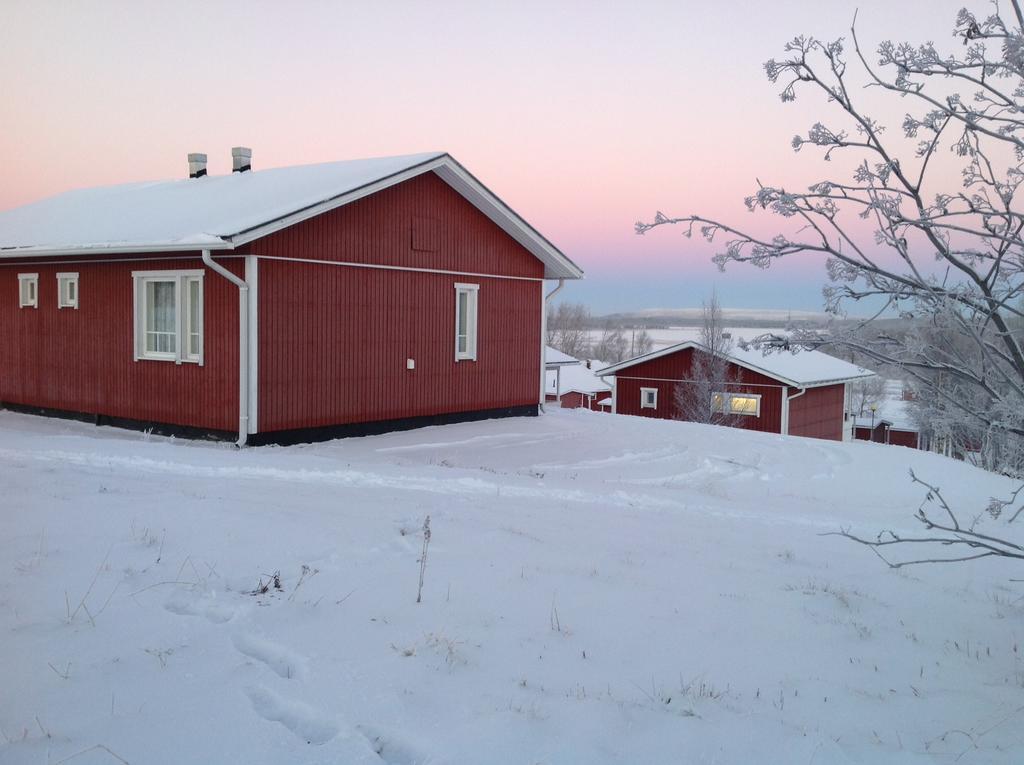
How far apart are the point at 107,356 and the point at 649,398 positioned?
21771mm

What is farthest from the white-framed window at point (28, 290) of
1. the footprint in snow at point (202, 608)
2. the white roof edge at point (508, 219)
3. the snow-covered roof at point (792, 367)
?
the snow-covered roof at point (792, 367)

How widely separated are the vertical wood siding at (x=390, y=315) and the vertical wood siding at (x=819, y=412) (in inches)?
592

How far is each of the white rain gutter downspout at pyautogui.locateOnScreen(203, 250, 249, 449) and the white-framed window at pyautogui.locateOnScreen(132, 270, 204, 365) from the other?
0.95 metres

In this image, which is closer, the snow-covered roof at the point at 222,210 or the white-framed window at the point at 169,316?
the snow-covered roof at the point at 222,210

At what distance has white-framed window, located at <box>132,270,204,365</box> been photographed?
A: 13031 millimetres

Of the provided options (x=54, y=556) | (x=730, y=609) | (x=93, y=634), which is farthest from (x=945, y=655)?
(x=54, y=556)

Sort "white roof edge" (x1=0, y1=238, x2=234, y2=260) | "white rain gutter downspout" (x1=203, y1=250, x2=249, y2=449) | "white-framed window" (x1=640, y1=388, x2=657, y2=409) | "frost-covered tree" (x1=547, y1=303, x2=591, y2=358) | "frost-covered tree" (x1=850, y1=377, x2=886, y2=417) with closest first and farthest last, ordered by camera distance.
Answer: "white roof edge" (x1=0, y1=238, x2=234, y2=260) < "white rain gutter downspout" (x1=203, y1=250, x2=249, y2=449) < "white-framed window" (x1=640, y1=388, x2=657, y2=409) < "frost-covered tree" (x1=850, y1=377, x2=886, y2=417) < "frost-covered tree" (x1=547, y1=303, x2=591, y2=358)

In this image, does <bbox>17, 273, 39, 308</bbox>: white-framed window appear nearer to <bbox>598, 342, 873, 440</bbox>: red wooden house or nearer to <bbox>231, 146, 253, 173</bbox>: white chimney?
<bbox>231, 146, 253, 173</bbox>: white chimney

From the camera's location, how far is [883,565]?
7012 millimetres

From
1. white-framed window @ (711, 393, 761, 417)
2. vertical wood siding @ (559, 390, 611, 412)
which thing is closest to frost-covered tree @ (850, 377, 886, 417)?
vertical wood siding @ (559, 390, 611, 412)

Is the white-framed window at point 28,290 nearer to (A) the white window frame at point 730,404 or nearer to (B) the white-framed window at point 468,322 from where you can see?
(B) the white-framed window at point 468,322

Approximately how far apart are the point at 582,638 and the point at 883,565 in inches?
146

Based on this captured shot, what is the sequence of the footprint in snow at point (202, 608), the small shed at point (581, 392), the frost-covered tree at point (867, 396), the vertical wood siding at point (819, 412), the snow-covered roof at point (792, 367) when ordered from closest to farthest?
the footprint in snow at point (202, 608) < the snow-covered roof at point (792, 367) < the vertical wood siding at point (819, 412) < the small shed at point (581, 392) < the frost-covered tree at point (867, 396)

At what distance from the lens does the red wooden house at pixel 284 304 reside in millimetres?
12664
